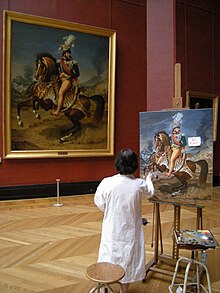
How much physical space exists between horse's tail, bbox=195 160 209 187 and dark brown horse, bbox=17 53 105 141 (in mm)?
4676

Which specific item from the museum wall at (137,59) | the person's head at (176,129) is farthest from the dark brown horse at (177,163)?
the museum wall at (137,59)

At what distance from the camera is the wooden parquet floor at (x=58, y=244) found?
2.99 metres

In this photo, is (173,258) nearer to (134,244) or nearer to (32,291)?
(134,244)

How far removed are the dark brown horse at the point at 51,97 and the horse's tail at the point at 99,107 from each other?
4 cm

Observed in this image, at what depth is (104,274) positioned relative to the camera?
2.00 meters

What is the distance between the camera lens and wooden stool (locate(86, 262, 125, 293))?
1.92 meters

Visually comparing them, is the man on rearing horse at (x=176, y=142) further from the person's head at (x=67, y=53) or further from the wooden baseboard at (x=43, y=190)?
the person's head at (x=67, y=53)

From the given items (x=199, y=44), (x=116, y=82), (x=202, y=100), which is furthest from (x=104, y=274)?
(x=199, y=44)

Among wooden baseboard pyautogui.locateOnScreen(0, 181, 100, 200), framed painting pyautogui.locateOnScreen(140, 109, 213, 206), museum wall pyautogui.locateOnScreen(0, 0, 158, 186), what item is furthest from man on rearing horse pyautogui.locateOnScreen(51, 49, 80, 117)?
framed painting pyautogui.locateOnScreen(140, 109, 213, 206)

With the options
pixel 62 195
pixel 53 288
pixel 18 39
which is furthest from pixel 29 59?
pixel 53 288

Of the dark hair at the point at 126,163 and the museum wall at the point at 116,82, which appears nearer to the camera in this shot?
the dark hair at the point at 126,163

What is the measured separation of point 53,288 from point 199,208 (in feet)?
5.57

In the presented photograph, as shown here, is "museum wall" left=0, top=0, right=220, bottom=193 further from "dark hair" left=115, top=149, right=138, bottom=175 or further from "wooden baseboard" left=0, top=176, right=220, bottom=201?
"dark hair" left=115, top=149, right=138, bottom=175

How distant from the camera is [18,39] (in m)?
6.77
